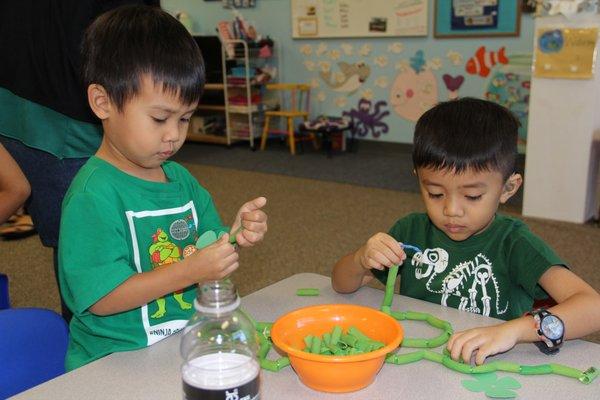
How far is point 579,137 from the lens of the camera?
3406 mm

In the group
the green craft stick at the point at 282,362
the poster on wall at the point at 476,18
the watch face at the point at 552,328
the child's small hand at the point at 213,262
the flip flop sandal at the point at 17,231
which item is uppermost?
the poster on wall at the point at 476,18

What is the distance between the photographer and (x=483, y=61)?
481 centimetres

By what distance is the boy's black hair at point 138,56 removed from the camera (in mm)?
1032

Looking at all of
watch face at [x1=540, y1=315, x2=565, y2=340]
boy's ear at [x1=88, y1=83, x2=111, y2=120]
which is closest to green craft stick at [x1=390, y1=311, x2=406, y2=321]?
watch face at [x1=540, y1=315, x2=565, y2=340]

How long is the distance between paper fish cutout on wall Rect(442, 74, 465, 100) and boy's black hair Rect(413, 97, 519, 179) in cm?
391

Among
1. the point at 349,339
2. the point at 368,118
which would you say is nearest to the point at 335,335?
the point at 349,339

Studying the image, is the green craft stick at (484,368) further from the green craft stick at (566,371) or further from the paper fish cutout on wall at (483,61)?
the paper fish cutout on wall at (483,61)

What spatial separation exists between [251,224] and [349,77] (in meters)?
4.76

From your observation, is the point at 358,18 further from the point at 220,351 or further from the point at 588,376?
the point at 220,351

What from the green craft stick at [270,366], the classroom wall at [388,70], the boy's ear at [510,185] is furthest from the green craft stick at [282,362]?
the classroom wall at [388,70]

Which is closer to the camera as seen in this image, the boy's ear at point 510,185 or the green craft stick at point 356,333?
the green craft stick at point 356,333

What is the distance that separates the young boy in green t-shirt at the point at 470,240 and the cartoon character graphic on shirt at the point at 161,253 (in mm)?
310

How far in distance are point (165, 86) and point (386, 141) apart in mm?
4624

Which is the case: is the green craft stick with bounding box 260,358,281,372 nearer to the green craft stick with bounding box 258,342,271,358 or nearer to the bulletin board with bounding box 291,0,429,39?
the green craft stick with bounding box 258,342,271,358
